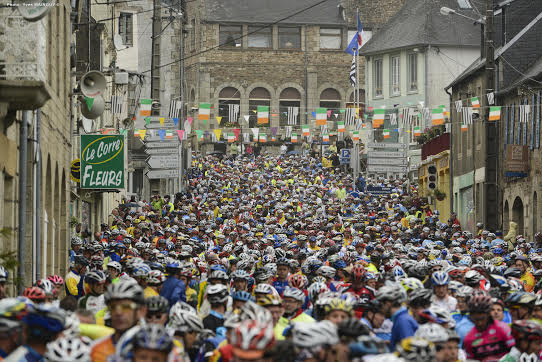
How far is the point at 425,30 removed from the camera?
7400cm

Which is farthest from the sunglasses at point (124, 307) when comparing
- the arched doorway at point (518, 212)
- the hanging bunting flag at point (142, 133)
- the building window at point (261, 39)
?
the building window at point (261, 39)

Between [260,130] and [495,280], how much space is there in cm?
7710

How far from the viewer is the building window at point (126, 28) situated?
175ft

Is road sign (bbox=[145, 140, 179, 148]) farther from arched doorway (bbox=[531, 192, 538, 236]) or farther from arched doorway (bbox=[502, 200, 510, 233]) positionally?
arched doorway (bbox=[531, 192, 538, 236])

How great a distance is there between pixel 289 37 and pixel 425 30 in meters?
26.4

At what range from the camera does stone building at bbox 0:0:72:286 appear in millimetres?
16547

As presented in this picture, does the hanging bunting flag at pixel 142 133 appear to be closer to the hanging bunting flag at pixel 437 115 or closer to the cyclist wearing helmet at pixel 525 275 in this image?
the hanging bunting flag at pixel 437 115

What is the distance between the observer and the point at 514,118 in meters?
39.8

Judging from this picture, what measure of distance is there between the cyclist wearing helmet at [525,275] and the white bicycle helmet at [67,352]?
1122 centimetres

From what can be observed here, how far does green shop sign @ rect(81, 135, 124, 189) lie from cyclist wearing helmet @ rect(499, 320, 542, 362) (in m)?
19.5

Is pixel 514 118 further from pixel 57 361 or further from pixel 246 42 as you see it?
pixel 246 42

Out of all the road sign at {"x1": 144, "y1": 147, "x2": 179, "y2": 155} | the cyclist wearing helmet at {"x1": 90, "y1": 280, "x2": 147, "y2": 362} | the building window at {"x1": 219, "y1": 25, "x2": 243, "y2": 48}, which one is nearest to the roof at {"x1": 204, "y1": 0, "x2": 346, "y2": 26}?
the building window at {"x1": 219, "y1": 25, "x2": 243, "y2": 48}

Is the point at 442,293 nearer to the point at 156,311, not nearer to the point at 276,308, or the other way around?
the point at 276,308

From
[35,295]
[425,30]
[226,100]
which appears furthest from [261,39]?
[35,295]
